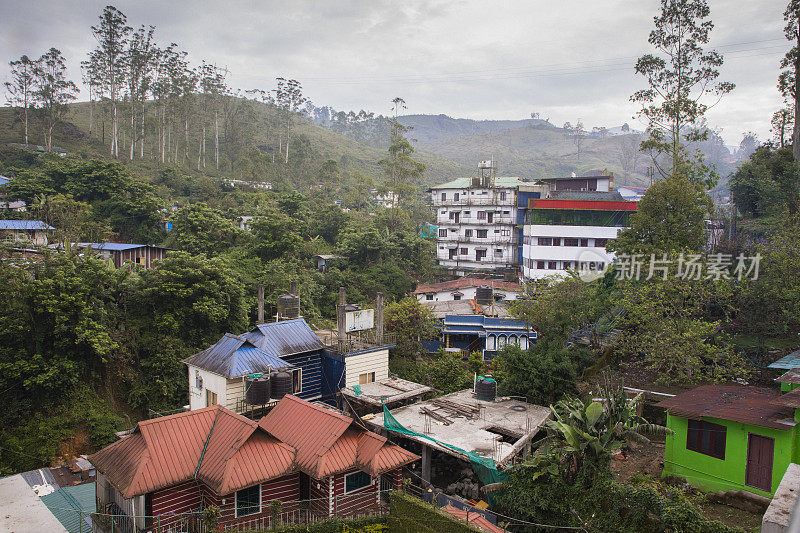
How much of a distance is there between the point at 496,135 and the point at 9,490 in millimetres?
161424

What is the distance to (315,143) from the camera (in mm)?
87750

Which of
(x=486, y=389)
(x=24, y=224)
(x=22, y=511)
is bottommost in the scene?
(x=22, y=511)

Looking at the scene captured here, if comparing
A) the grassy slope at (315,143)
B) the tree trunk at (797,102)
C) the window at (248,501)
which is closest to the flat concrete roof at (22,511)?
the window at (248,501)

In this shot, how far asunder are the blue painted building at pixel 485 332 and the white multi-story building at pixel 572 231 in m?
12.3

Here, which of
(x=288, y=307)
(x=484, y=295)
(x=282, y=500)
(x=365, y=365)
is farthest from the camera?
(x=484, y=295)

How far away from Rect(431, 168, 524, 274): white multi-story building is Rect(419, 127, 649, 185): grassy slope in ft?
203

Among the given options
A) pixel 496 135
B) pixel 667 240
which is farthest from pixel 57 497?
pixel 496 135

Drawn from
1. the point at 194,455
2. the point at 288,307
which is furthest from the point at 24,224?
the point at 194,455

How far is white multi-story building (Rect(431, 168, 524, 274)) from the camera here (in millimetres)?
45844

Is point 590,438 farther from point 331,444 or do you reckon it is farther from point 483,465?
point 331,444

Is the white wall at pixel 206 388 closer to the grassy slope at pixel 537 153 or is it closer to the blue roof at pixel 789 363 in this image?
the blue roof at pixel 789 363

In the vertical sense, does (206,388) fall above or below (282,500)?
above

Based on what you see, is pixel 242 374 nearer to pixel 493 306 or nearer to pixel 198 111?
pixel 493 306

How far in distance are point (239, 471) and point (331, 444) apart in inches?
92.8
